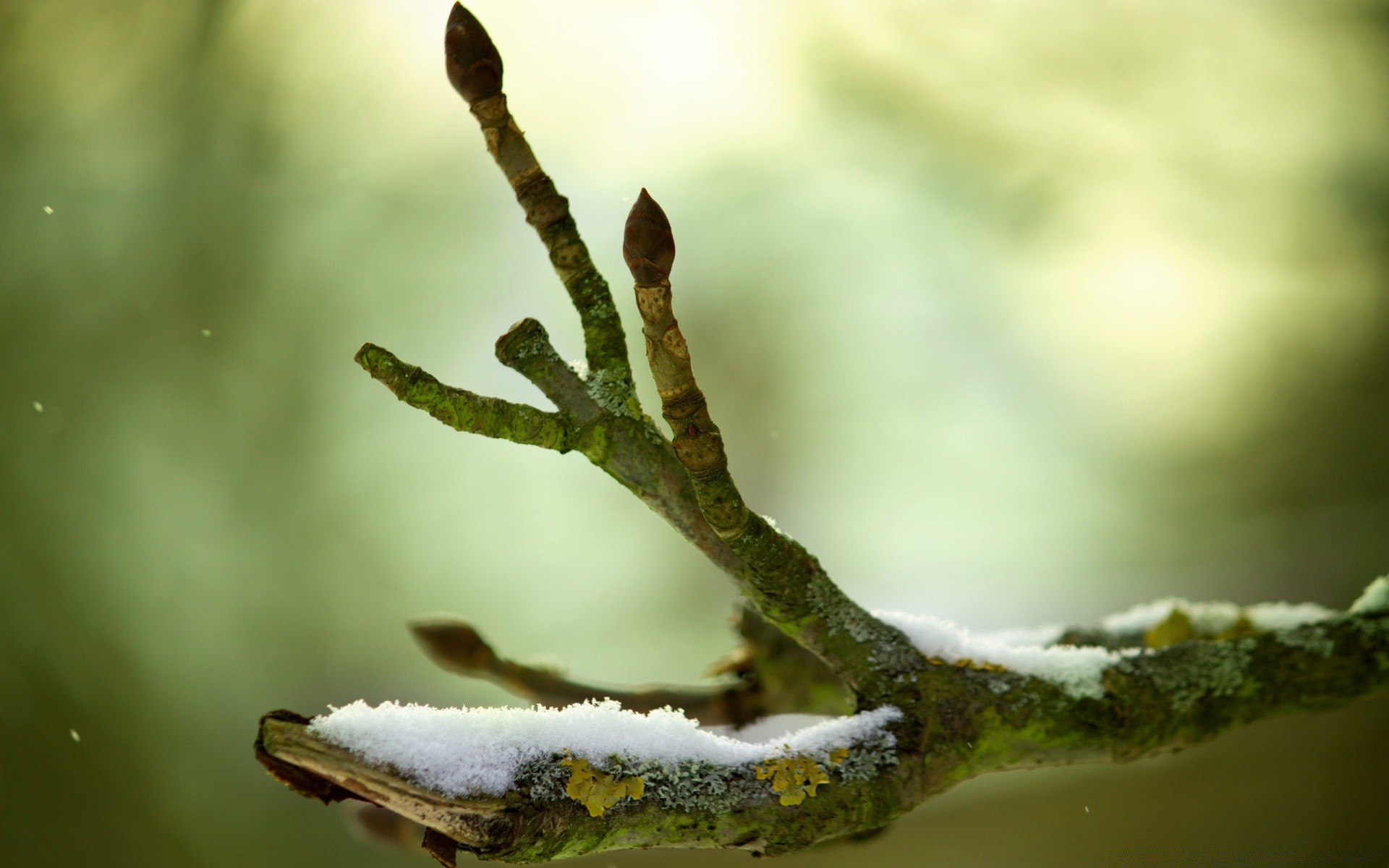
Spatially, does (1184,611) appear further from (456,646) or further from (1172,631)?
(456,646)

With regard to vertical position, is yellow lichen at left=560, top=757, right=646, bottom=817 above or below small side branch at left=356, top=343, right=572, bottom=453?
below

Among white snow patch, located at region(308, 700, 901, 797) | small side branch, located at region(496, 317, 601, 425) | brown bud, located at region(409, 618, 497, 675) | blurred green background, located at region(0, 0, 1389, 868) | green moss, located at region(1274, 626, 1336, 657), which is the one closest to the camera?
white snow patch, located at region(308, 700, 901, 797)

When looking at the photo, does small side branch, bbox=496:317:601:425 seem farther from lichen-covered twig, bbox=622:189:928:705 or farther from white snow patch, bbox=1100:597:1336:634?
white snow patch, bbox=1100:597:1336:634

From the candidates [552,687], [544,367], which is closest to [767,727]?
[552,687]

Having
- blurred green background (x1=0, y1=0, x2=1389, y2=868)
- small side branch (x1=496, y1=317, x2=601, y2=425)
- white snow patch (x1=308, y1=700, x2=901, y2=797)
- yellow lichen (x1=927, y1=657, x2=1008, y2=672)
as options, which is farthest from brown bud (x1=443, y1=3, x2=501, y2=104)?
blurred green background (x1=0, y1=0, x2=1389, y2=868)

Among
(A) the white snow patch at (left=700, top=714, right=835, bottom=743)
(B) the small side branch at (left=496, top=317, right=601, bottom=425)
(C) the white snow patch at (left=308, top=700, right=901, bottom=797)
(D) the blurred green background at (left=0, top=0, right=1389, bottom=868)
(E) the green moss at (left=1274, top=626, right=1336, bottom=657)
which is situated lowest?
(C) the white snow patch at (left=308, top=700, right=901, bottom=797)

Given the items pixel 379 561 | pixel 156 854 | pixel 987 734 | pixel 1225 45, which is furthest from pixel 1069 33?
pixel 156 854

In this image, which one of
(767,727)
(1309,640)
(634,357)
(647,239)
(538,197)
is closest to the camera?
(647,239)

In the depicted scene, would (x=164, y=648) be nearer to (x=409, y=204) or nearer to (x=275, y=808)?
(x=275, y=808)
